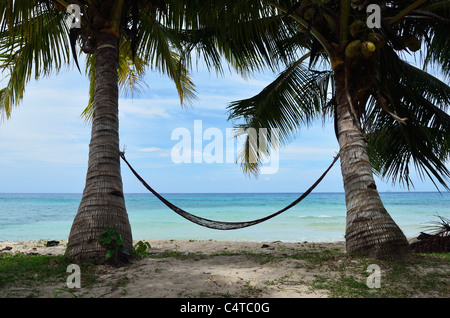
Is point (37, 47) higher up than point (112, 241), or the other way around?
point (37, 47)

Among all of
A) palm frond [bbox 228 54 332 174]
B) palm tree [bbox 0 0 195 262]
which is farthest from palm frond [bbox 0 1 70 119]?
palm frond [bbox 228 54 332 174]

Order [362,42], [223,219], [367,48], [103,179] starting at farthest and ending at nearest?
1. [223,219]
2. [362,42]
3. [367,48]
4. [103,179]

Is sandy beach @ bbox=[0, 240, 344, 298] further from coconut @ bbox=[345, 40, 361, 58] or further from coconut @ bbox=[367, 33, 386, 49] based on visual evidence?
coconut @ bbox=[367, 33, 386, 49]

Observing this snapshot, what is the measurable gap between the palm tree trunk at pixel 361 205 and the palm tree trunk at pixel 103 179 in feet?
7.83

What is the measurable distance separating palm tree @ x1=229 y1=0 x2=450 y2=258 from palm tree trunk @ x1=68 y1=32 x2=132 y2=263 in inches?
83.0

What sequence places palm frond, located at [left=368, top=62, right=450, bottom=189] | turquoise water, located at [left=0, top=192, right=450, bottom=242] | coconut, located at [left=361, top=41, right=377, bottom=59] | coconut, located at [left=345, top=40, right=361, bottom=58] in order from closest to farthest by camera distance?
coconut, located at [left=361, top=41, right=377, bottom=59]
coconut, located at [left=345, top=40, right=361, bottom=58]
palm frond, located at [left=368, top=62, right=450, bottom=189]
turquoise water, located at [left=0, top=192, right=450, bottom=242]

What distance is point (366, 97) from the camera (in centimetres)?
416

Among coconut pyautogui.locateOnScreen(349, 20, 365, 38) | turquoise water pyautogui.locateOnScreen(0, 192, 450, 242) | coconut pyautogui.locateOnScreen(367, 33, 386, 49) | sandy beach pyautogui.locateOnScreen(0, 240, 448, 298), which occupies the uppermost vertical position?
Answer: coconut pyautogui.locateOnScreen(349, 20, 365, 38)

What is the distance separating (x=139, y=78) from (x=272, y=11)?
3.38m

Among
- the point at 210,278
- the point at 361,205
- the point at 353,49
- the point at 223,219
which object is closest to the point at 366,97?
the point at 353,49

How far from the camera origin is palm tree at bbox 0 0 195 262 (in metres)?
3.45

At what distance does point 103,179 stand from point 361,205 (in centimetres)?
273

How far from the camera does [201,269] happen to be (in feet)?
11.0

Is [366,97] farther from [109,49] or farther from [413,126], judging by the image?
[109,49]
